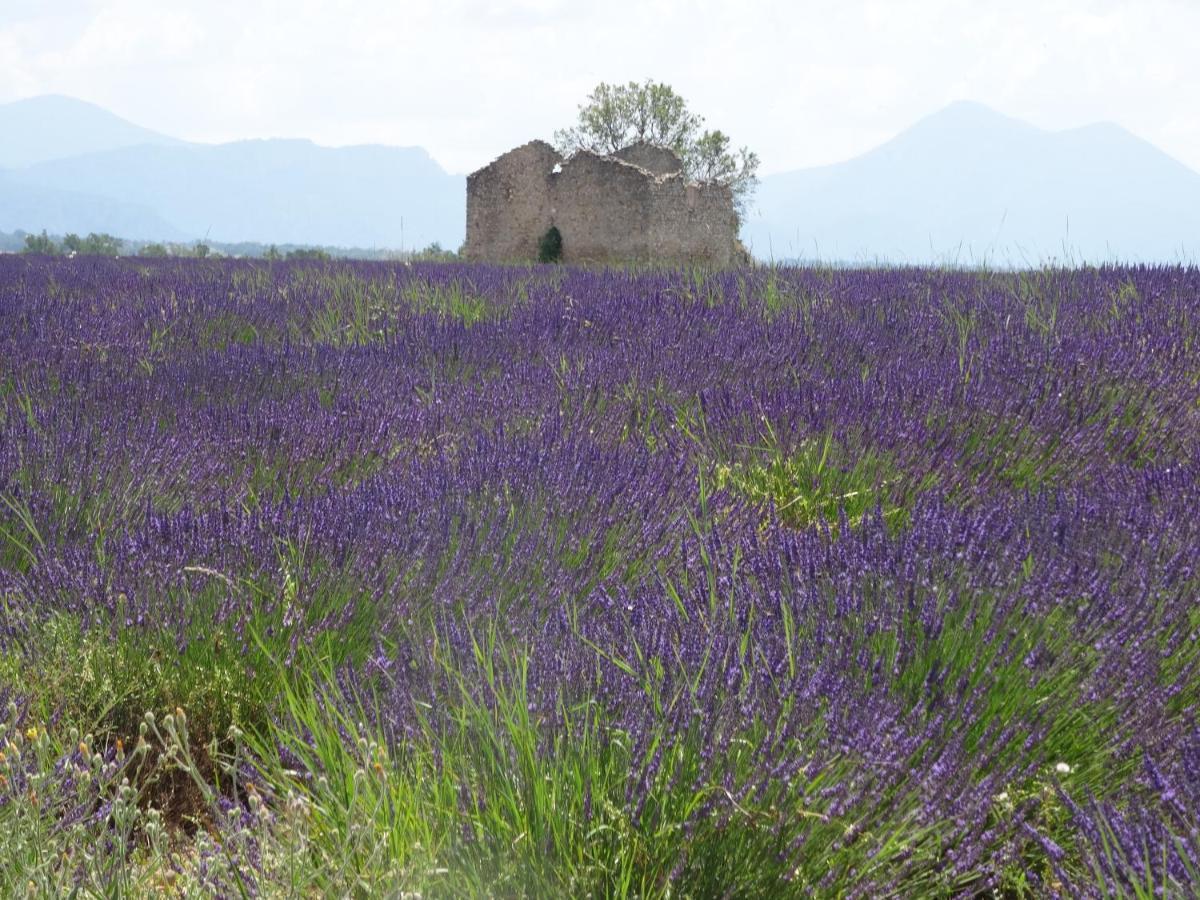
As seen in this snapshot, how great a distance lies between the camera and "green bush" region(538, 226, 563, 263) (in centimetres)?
1845

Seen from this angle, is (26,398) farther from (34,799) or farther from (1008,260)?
(1008,260)

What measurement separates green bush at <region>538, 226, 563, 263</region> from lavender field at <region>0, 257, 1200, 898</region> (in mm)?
15266

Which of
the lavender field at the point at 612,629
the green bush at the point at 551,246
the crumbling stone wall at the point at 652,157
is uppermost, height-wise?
the crumbling stone wall at the point at 652,157

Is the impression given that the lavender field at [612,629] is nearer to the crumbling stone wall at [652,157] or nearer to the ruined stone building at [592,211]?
the ruined stone building at [592,211]

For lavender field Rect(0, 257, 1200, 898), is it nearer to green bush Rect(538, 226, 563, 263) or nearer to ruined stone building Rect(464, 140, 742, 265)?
ruined stone building Rect(464, 140, 742, 265)

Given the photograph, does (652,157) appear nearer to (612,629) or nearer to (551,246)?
(551,246)

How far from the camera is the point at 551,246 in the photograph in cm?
1853

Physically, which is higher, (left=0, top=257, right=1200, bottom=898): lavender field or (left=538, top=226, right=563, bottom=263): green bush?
(left=538, top=226, right=563, bottom=263): green bush

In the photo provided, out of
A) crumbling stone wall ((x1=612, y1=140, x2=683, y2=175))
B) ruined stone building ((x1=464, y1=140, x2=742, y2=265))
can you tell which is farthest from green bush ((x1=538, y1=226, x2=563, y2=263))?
crumbling stone wall ((x1=612, y1=140, x2=683, y2=175))

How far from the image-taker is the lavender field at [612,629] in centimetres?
110

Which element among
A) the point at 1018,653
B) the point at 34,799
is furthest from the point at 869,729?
the point at 34,799

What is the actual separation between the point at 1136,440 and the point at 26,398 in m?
3.21

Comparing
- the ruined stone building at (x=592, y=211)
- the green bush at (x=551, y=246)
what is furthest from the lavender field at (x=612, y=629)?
the green bush at (x=551, y=246)

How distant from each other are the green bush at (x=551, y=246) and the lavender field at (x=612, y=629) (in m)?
15.3
